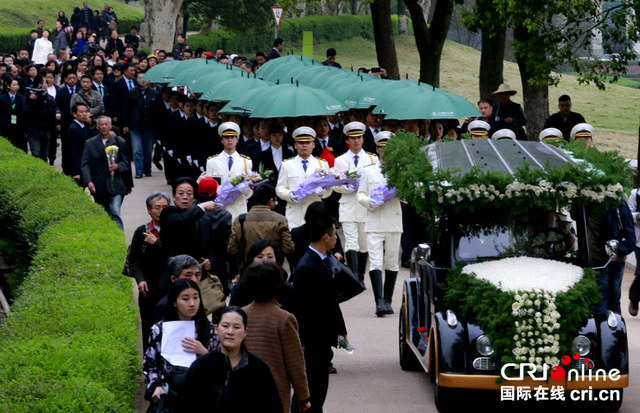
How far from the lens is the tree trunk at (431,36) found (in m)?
30.8

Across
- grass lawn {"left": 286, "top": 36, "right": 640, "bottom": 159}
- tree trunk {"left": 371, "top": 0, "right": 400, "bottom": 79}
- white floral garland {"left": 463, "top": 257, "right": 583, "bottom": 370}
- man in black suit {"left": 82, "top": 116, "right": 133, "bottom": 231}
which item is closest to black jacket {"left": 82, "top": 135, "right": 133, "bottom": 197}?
man in black suit {"left": 82, "top": 116, "right": 133, "bottom": 231}

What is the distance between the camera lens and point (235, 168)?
50.0 feet

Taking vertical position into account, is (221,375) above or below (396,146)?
below

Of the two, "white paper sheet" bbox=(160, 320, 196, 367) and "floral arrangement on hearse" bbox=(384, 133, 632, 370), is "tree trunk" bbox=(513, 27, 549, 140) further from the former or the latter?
"white paper sheet" bbox=(160, 320, 196, 367)

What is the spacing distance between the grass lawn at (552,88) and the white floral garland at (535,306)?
26737mm

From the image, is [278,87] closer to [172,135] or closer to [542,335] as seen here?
[172,135]

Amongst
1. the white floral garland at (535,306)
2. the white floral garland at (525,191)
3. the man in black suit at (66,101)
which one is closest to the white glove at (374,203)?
the white floral garland at (525,191)

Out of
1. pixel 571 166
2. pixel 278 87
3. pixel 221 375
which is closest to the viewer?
pixel 221 375

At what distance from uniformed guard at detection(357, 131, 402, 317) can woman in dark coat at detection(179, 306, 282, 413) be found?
7027mm

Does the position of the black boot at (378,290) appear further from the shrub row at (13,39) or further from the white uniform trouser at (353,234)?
the shrub row at (13,39)

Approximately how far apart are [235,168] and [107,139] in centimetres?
238

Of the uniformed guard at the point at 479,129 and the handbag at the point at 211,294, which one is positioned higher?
the uniformed guard at the point at 479,129

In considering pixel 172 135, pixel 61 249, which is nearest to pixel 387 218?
pixel 61 249

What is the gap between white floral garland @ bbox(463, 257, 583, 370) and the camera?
30.1ft
